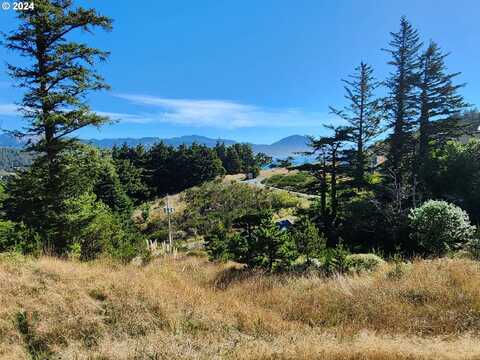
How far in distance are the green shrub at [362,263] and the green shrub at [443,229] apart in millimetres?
2443

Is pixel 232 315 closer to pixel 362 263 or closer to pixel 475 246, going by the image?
pixel 362 263

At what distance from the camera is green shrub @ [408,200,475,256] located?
9.56 meters

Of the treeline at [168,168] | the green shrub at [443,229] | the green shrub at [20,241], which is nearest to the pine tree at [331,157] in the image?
the green shrub at [443,229]

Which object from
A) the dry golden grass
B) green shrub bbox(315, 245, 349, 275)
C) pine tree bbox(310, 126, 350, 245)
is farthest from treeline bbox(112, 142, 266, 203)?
the dry golden grass

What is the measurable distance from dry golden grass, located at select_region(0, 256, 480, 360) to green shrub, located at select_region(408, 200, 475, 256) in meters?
2.73

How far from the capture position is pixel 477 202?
52.3ft

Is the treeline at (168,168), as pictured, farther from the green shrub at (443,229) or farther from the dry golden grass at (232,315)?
the dry golden grass at (232,315)

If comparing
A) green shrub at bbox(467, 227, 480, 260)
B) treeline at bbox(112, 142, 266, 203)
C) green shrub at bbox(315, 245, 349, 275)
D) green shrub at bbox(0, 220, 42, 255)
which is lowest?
green shrub at bbox(315, 245, 349, 275)

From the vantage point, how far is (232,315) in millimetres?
5484

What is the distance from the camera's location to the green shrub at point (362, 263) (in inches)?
320

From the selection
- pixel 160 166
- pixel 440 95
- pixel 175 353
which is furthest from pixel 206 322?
pixel 160 166

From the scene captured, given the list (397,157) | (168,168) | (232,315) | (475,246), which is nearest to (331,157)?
(397,157)

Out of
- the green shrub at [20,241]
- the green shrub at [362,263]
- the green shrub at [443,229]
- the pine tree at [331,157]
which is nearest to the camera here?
the green shrub at [20,241]

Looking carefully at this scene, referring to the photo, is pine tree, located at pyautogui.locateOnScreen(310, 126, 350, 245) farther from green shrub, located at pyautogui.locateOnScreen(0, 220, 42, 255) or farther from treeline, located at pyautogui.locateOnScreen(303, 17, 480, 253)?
green shrub, located at pyautogui.locateOnScreen(0, 220, 42, 255)
